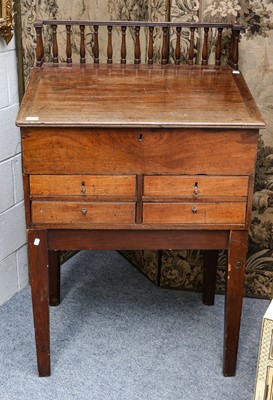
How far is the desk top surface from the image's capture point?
2.07 meters

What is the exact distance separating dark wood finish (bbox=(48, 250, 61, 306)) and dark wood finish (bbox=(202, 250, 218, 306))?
64cm

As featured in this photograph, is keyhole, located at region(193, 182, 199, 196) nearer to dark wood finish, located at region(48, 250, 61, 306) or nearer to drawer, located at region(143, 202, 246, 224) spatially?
drawer, located at region(143, 202, 246, 224)

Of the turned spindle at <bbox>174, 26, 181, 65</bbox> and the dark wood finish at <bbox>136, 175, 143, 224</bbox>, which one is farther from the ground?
the turned spindle at <bbox>174, 26, 181, 65</bbox>

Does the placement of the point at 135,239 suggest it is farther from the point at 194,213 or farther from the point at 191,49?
the point at 191,49

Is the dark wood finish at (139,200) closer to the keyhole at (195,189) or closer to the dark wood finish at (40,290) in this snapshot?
the keyhole at (195,189)

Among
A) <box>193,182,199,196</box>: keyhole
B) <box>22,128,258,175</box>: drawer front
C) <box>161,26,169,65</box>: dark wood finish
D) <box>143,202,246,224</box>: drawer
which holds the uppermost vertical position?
<box>161,26,169,65</box>: dark wood finish

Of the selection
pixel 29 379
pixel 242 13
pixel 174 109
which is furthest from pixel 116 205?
pixel 242 13

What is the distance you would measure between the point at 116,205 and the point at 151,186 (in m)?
0.13

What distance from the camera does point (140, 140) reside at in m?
2.11

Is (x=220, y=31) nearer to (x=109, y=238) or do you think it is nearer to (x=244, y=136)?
(x=244, y=136)

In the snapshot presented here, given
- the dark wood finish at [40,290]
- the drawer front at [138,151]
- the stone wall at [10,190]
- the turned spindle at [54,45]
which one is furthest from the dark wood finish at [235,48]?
the dark wood finish at [40,290]

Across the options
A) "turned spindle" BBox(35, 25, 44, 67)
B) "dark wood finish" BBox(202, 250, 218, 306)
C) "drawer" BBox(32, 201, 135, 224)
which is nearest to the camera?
"drawer" BBox(32, 201, 135, 224)

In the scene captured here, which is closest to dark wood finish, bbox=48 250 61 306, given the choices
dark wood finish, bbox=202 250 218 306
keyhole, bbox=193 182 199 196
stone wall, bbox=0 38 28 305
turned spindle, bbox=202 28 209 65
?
stone wall, bbox=0 38 28 305

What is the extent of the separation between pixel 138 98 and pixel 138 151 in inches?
9.2
